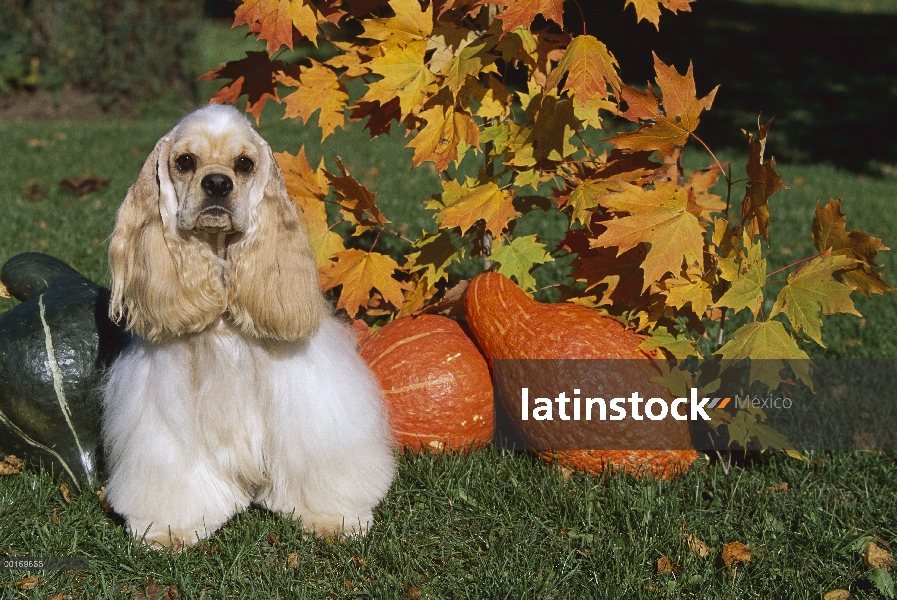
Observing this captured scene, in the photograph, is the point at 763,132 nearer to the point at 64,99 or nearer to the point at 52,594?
the point at 52,594

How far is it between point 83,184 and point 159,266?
5.35m

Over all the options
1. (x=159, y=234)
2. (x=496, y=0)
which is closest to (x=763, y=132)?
(x=496, y=0)

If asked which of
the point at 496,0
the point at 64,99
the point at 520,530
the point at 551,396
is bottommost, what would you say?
the point at 64,99

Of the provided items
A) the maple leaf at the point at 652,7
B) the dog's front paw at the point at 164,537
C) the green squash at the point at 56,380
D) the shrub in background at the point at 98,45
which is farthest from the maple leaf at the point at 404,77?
the shrub in background at the point at 98,45

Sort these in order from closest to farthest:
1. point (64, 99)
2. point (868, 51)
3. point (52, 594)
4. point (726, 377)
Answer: point (52, 594) → point (726, 377) → point (64, 99) → point (868, 51)

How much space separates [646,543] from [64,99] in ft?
37.4

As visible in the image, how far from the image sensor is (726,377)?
3539 millimetres

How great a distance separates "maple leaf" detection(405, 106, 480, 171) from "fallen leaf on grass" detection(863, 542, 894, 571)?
213 cm

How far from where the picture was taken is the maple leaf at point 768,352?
10.1ft

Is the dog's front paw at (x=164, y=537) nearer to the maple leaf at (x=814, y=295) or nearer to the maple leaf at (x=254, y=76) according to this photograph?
the maple leaf at (x=254, y=76)

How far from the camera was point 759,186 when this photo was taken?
3.09m

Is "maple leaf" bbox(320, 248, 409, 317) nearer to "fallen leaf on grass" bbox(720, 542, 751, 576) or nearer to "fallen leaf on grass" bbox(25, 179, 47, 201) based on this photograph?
"fallen leaf on grass" bbox(720, 542, 751, 576)

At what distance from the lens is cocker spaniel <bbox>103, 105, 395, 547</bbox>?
9.14ft

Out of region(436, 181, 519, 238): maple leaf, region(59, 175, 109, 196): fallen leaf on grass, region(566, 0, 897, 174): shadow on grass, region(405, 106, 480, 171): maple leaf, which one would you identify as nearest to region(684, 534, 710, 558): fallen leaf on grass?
region(436, 181, 519, 238): maple leaf
